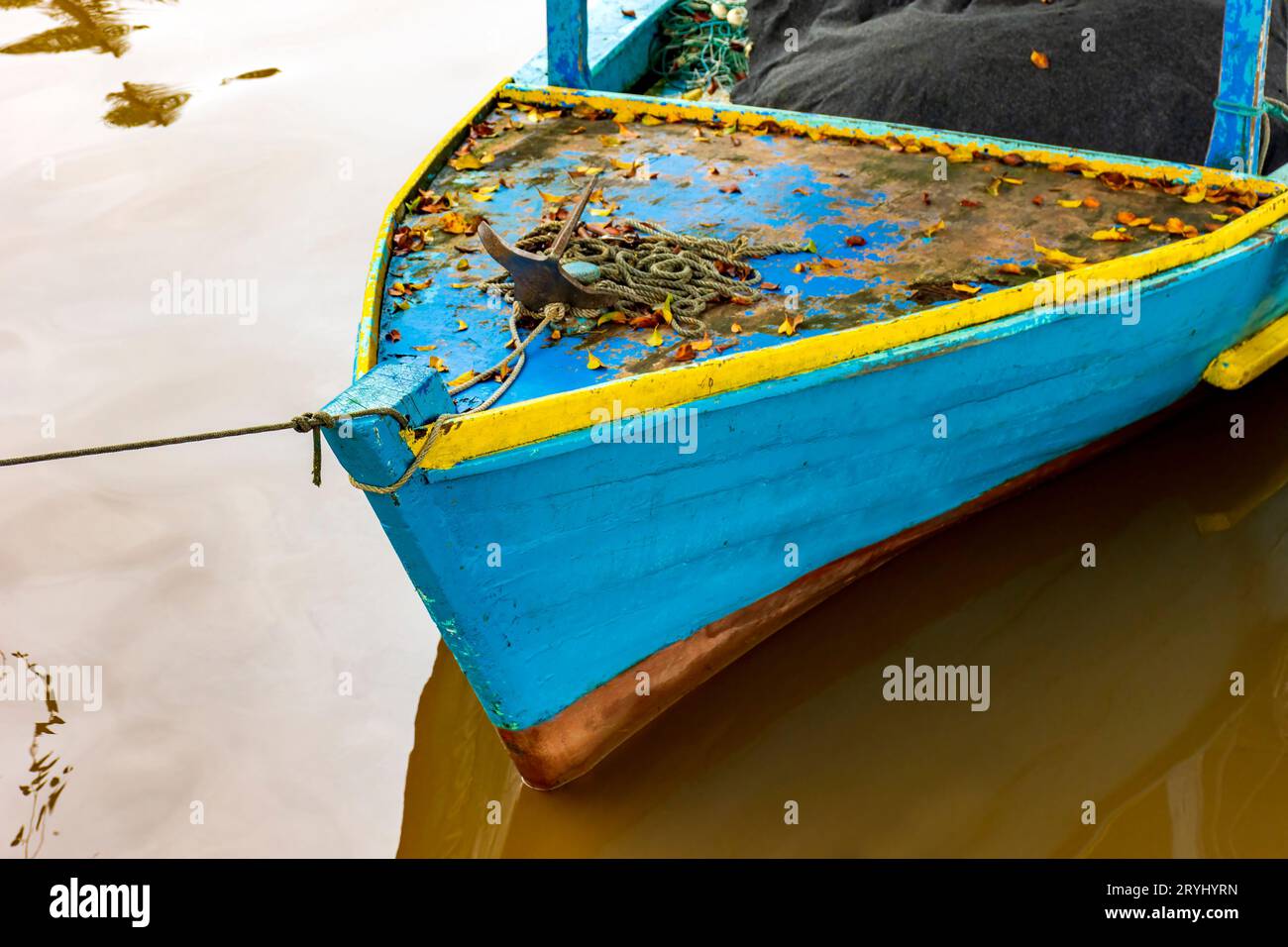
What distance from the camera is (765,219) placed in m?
3.26

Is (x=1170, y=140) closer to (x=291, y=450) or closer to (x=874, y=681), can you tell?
(x=874, y=681)

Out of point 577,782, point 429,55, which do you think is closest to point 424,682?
point 577,782

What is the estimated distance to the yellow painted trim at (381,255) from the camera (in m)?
2.72

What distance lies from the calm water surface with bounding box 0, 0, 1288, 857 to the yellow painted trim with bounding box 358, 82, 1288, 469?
1145mm

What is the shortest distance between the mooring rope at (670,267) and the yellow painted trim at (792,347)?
0.28 meters

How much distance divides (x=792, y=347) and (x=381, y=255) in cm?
130

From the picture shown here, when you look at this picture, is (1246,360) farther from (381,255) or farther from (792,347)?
(381,255)

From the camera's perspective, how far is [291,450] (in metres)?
4.39

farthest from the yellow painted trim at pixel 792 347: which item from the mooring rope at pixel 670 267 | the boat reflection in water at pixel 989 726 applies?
the boat reflection in water at pixel 989 726

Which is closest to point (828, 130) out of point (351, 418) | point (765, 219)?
point (765, 219)

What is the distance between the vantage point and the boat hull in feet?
7.92

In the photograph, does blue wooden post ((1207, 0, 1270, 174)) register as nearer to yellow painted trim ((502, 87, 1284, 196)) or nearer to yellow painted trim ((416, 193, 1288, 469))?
yellow painted trim ((502, 87, 1284, 196))

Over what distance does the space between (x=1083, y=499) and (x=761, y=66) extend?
2320 millimetres

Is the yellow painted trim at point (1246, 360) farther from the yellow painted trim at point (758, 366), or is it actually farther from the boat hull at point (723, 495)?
the yellow painted trim at point (758, 366)
